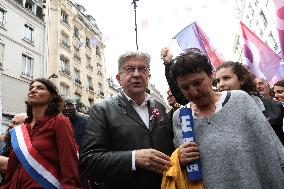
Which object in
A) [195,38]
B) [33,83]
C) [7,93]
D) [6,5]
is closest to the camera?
[33,83]

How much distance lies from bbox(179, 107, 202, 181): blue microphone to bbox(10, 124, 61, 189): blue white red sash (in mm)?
1256

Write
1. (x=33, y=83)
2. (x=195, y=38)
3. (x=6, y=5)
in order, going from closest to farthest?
(x=33, y=83), (x=195, y=38), (x=6, y=5)

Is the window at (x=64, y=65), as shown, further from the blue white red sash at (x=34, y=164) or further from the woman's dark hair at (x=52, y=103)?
the blue white red sash at (x=34, y=164)

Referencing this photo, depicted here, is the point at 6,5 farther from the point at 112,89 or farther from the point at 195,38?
the point at 112,89

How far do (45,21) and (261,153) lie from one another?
26550 mm

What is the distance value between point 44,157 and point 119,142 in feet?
2.67

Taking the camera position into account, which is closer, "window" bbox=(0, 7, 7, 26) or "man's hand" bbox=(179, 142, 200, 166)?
"man's hand" bbox=(179, 142, 200, 166)

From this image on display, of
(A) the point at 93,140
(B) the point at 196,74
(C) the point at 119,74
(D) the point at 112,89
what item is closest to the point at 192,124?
(B) the point at 196,74

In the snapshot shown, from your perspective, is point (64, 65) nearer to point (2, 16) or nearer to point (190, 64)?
point (2, 16)

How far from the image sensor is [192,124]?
223cm

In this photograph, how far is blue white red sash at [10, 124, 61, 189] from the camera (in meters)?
2.85

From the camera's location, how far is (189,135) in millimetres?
2199

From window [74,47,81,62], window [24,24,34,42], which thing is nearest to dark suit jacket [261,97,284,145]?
window [24,24,34,42]

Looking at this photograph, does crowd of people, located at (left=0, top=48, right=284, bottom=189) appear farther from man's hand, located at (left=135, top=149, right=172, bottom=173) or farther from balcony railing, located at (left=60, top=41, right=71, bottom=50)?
balcony railing, located at (left=60, top=41, right=71, bottom=50)
